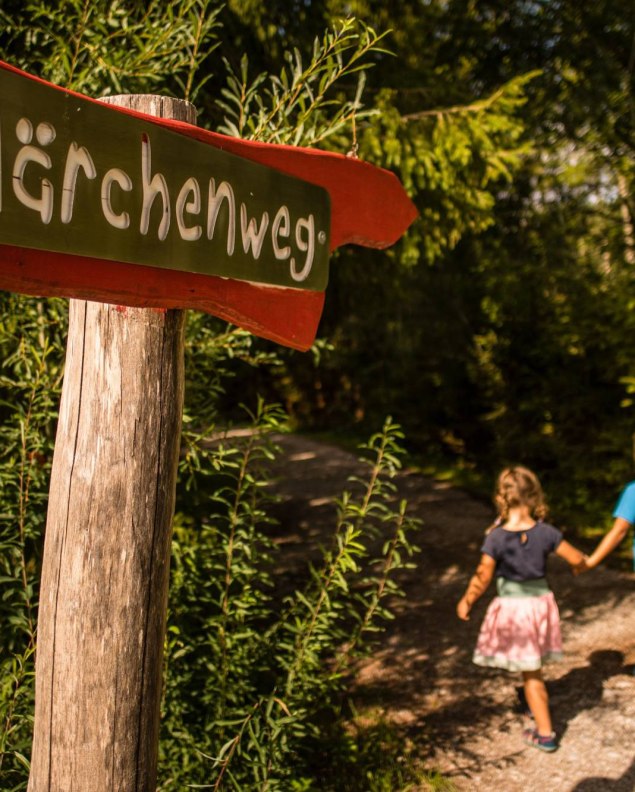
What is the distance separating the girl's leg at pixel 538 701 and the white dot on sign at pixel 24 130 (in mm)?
3830

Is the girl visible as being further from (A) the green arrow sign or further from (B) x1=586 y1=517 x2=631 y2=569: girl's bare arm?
(A) the green arrow sign

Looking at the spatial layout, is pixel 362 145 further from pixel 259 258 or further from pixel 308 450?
pixel 308 450

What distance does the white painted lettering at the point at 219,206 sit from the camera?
1.70 metres

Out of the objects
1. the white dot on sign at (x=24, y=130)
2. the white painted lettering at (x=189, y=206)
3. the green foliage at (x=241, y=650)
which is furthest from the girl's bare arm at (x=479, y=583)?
the white dot on sign at (x=24, y=130)

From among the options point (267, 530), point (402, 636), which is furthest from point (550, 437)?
point (402, 636)

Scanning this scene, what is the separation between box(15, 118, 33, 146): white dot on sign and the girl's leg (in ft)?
12.6

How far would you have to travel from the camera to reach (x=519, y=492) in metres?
4.20

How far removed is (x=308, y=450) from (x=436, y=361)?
3255mm

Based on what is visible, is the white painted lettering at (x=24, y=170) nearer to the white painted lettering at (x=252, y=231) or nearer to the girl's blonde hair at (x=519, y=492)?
the white painted lettering at (x=252, y=231)

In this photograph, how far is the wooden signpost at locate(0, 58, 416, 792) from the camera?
154 centimetres

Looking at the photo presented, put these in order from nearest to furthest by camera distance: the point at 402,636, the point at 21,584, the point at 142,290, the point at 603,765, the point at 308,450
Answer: the point at 142,290, the point at 21,584, the point at 603,765, the point at 402,636, the point at 308,450

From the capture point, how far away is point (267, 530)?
8141mm

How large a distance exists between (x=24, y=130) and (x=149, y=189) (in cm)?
28

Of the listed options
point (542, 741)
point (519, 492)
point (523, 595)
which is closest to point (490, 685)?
point (542, 741)
